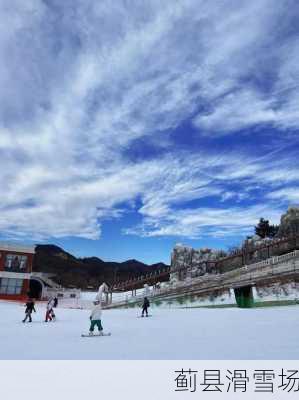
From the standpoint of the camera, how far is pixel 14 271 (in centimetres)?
4647

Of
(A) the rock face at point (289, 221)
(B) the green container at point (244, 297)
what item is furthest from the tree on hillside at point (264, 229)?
(B) the green container at point (244, 297)

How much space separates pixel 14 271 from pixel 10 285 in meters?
1.76

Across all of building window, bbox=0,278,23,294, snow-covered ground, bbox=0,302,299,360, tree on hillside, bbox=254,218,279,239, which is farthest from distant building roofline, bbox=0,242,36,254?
tree on hillside, bbox=254,218,279,239

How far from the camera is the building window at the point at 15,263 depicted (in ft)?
152

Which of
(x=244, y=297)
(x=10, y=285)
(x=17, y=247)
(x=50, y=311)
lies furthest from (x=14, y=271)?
(x=244, y=297)

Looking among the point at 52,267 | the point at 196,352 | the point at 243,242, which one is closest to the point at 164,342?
the point at 196,352

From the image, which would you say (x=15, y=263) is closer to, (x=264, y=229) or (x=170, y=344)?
(x=170, y=344)

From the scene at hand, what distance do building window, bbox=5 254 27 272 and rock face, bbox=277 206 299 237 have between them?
38.2 meters

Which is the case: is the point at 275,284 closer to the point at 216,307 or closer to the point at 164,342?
the point at 216,307

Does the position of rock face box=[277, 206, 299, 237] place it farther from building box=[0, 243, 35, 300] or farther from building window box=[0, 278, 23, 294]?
building window box=[0, 278, 23, 294]

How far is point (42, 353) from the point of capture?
9.91 m

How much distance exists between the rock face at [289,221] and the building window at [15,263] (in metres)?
38.2
